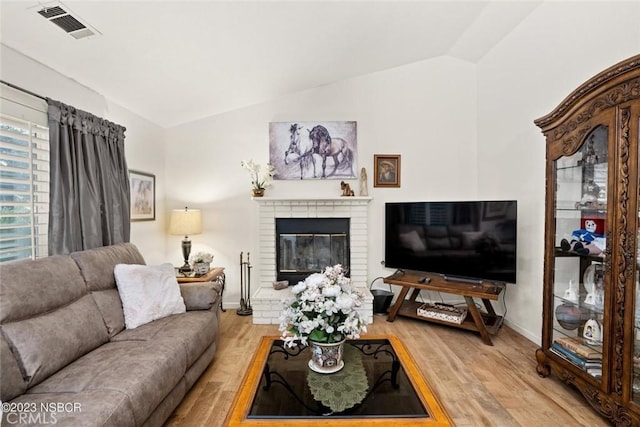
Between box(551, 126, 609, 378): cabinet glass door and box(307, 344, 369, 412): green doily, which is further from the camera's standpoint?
box(551, 126, 609, 378): cabinet glass door

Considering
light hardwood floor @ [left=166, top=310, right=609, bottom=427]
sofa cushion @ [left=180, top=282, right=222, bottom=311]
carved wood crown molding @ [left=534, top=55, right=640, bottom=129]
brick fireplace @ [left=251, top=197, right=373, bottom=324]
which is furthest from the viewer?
brick fireplace @ [left=251, top=197, right=373, bottom=324]

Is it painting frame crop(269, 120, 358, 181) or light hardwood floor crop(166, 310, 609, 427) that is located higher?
painting frame crop(269, 120, 358, 181)

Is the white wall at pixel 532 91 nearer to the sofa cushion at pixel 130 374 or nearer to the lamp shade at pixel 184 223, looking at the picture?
the sofa cushion at pixel 130 374

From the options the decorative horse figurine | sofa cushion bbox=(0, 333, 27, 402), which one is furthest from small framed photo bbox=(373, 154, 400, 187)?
sofa cushion bbox=(0, 333, 27, 402)

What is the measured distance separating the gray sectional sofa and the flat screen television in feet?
7.66

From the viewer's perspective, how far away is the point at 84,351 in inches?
73.0

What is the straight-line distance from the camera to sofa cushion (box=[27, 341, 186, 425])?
59.3 inches

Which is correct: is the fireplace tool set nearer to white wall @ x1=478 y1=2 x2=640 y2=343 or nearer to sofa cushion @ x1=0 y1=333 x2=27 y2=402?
sofa cushion @ x1=0 y1=333 x2=27 y2=402

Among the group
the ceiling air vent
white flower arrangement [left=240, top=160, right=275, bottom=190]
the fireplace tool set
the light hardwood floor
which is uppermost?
the ceiling air vent

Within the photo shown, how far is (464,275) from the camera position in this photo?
10.8 feet

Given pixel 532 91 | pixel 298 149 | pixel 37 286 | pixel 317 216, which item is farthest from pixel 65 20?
pixel 532 91

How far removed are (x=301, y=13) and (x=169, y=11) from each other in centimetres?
92

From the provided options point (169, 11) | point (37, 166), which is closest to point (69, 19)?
point (169, 11)

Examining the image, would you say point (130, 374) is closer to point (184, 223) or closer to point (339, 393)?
point (339, 393)
